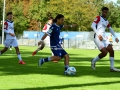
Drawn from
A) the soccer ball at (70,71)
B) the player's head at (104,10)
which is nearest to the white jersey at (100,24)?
the player's head at (104,10)

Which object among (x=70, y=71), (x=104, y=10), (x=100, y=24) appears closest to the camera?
(x=70, y=71)

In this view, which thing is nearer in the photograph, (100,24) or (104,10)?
(104,10)

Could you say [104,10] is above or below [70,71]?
above

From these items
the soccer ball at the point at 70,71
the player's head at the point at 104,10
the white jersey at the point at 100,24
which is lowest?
the soccer ball at the point at 70,71

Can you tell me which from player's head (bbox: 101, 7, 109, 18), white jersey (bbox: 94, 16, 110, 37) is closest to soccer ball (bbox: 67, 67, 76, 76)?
white jersey (bbox: 94, 16, 110, 37)

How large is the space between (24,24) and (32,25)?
2.50 m

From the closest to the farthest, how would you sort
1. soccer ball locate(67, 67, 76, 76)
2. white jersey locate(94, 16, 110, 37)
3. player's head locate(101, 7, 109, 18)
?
soccer ball locate(67, 67, 76, 76)
player's head locate(101, 7, 109, 18)
white jersey locate(94, 16, 110, 37)

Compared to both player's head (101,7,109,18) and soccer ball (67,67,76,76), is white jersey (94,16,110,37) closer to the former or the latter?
player's head (101,7,109,18)

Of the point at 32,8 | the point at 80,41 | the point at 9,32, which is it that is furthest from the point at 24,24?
the point at 9,32

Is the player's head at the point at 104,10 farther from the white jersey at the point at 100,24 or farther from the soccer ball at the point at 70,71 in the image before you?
the soccer ball at the point at 70,71

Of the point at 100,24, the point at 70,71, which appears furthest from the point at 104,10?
the point at 70,71

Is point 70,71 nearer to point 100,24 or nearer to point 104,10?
point 100,24

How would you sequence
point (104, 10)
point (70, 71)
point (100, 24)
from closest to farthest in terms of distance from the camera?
point (70, 71) < point (104, 10) < point (100, 24)

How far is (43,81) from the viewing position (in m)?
9.47
